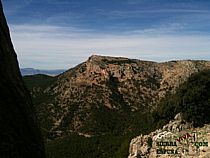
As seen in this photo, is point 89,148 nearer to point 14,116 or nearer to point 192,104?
point 192,104

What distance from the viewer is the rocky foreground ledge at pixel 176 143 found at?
48513mm

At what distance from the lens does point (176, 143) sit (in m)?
51.6

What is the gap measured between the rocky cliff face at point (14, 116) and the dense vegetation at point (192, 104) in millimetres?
46288

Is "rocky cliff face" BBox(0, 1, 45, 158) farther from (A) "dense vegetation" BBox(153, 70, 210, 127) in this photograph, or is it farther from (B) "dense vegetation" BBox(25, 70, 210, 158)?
(B) "dense vegetation" BBox(25, 70, 210, 158)

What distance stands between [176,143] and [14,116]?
1705 inches

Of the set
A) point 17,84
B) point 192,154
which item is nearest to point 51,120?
point 192,154

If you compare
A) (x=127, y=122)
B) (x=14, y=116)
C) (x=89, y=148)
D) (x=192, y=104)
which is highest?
(x=14, y=116)

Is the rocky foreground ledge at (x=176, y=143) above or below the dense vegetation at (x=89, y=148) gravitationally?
above

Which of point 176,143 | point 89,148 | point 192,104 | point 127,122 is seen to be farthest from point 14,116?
point 127,122

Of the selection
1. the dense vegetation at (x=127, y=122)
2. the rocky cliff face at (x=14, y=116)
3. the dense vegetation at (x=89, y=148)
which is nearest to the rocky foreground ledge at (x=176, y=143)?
the dense vegetation at (x=127, y=122)

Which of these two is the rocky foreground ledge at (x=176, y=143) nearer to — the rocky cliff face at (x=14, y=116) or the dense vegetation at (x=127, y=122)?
the dense vegetation at (x=127, y=122)

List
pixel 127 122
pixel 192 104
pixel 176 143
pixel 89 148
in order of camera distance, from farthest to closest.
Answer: pixel 127 122, pixel 89 148, pixel 192 104, pixel 176 143

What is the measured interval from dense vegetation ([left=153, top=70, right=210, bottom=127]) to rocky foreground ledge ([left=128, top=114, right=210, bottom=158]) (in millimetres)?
1606

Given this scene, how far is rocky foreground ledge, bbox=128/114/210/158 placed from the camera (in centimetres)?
4851
